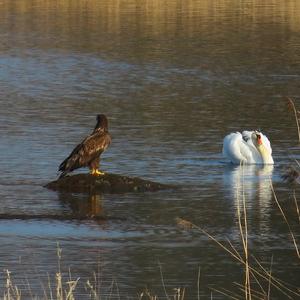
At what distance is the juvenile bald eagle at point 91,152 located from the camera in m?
16.1

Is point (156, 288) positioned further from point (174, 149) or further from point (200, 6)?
point (200, 6)

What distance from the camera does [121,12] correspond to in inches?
2349

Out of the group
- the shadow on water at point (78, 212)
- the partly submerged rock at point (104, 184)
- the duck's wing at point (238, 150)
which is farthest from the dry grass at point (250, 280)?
the duck's wing at point (238, 150)

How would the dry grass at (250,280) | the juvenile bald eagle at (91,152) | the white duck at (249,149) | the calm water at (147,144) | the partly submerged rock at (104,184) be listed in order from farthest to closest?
the white duck at (249,149) < the juvenile bald eagle at (91,152) < the partly submerged rock at (104,184) < the calm water at (147,144) < the dry grass at (250,280)

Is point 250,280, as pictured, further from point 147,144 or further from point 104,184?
point 147,144

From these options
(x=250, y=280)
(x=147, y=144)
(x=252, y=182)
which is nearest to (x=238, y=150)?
(x=252, y=182)

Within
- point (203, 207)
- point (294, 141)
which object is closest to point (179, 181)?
point (203, 207)

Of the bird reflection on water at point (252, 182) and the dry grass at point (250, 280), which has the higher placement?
the dry grass at point (250, 280)

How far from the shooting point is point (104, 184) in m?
16.0

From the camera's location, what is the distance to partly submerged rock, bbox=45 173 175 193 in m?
15.9

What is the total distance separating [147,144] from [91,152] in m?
4.37

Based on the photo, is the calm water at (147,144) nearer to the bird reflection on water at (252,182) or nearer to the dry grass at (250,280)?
the bird reflection on water at (252,182)

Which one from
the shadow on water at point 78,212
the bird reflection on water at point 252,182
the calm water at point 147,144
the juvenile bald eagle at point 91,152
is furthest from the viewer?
the juvenile bald eagle at point 91,152

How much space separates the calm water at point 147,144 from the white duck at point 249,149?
20 cm
